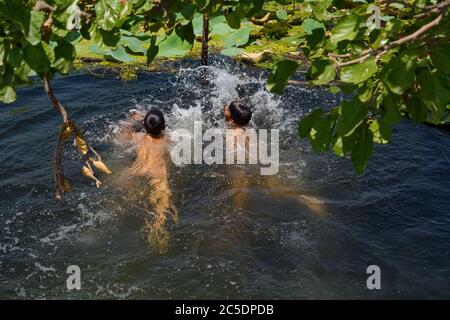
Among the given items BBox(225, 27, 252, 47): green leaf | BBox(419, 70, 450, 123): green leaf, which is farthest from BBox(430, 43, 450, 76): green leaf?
BBox(225, 27, 252, 47): green leaf

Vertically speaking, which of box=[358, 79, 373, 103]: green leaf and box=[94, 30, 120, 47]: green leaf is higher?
box=[94, 30, 120, 47]: green leaf

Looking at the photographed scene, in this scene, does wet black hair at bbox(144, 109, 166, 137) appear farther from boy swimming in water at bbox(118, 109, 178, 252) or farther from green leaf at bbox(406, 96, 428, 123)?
green leaf at bbox(406, 96, 428, 123)

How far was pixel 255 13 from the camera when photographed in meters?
1.78

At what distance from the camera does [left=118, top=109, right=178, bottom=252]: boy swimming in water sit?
15.9 feet

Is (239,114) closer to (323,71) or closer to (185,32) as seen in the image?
(185,32)

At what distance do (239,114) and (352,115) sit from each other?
438cm

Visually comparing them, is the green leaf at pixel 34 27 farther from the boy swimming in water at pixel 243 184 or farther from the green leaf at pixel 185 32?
the boy swimming in water at pixel 243 184

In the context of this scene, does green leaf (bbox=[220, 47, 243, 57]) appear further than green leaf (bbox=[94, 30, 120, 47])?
Yes

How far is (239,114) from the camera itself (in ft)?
19.3

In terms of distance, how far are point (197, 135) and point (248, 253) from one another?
8.64 ft

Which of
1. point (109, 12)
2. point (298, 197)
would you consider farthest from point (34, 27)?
point (298, 197)

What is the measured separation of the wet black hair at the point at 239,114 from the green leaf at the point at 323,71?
13.9ft

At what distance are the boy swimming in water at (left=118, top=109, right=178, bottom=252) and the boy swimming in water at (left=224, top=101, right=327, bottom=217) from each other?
76 centimetres

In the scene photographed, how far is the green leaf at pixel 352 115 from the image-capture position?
1543mm
